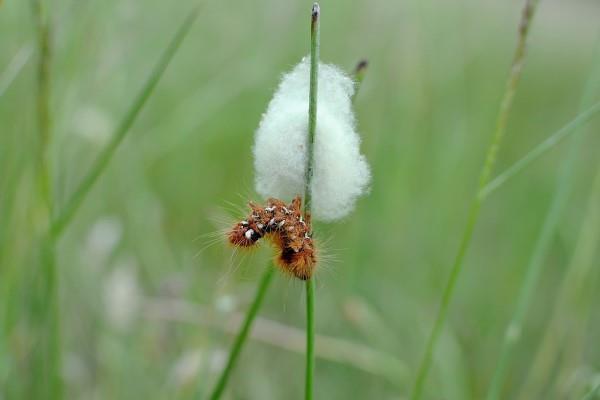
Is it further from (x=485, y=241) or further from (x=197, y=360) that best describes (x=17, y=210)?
(x=485, y=241)

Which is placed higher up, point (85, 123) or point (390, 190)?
point (390, 190)

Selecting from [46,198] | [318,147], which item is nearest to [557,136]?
[318,147]

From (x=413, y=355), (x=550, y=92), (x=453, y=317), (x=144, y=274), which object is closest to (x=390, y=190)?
(x=453, y=317)

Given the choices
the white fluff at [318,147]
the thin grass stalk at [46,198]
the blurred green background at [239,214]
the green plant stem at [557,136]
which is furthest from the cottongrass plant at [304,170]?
the thin grass stalk at [46,198]

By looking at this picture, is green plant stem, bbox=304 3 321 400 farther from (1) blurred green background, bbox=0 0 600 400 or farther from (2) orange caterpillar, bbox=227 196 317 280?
(1) blurred green background, bbox=0 0 600 400

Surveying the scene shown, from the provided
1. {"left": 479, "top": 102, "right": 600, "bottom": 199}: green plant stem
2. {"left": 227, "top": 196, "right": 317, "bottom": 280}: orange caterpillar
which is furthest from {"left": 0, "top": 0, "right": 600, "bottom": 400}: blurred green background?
{"left": 479, "top": 102, "right": 600, "bottom": 199}: green plant stem

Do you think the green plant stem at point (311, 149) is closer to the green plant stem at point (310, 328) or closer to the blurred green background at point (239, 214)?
the green plant stem at point (310, 328)
